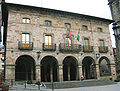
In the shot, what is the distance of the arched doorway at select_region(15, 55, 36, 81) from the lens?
765 inches

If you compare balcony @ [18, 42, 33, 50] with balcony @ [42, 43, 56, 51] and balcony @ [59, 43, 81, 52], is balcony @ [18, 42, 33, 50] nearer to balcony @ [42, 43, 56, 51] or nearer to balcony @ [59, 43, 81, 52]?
balcony @ [42, 43, 56, 51]

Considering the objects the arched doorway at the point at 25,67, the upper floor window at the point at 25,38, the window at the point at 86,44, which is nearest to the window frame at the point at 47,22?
the upper floor window at the point at 25,38

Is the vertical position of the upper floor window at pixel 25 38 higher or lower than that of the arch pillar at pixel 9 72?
higher

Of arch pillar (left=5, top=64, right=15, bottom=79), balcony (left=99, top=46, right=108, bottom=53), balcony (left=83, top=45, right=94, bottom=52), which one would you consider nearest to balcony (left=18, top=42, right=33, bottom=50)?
arch pillar (left=5, top=64, right=15, bottom=79)

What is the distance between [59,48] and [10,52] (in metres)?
6.62

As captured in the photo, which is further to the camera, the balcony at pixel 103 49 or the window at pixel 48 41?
the balcony at pixel 103 49

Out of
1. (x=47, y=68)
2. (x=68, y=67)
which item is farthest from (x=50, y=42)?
(x=68, y=67)

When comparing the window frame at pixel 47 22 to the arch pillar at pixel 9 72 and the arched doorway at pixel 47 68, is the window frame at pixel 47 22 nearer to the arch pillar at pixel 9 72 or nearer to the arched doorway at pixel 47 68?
the arched doorway at pixel 47 68

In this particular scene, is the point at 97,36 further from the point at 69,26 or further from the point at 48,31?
the point at 48,31

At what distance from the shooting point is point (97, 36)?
2333 cm

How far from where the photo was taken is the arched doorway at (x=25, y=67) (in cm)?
1944

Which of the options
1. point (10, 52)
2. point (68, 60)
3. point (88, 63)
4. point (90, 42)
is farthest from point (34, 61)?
point (88, 63)

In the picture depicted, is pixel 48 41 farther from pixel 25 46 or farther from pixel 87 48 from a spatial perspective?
pixel 87 48

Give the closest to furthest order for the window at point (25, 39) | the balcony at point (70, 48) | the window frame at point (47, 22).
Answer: the window at point (25, 39)
the balcony at point (70, 48)
the window frame at point (47, 22)
